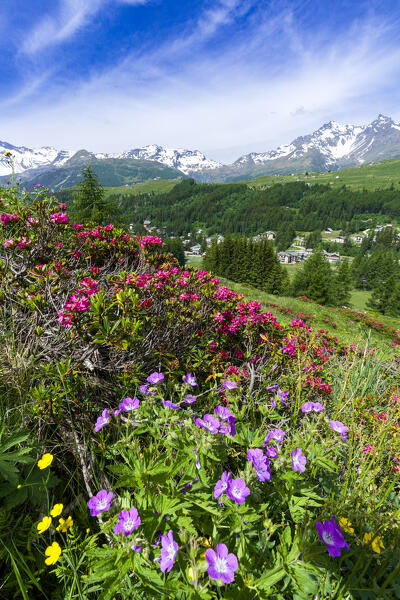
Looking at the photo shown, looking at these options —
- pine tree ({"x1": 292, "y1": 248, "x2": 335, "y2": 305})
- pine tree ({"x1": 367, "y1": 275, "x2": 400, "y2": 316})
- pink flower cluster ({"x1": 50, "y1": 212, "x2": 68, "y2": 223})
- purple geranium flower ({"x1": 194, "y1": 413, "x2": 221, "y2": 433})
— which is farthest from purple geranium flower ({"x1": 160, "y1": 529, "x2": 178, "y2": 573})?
pine tree ({"x1": 367, "y1": 275, "x2": 400, "y2": 316})

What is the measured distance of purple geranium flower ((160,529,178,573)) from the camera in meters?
1.30

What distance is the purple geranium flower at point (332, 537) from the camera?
1.45 meters

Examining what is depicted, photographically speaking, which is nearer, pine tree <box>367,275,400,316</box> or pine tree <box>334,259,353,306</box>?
pine tree <box>367,275,400,316</box>

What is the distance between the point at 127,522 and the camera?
1.45 metres

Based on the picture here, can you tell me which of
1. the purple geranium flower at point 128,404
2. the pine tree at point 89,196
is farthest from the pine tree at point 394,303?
the purple geranium flower at point 128,404

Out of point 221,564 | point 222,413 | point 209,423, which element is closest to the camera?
point 221,564

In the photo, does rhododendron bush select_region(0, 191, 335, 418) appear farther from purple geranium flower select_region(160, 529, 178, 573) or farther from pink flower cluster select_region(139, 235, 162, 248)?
purple geranium flower select_region(160, 529, 178, 573)

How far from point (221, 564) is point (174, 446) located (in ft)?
2.15

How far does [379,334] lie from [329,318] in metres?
2.99

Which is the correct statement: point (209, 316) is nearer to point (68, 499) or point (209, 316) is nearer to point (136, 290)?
point (136, 290)

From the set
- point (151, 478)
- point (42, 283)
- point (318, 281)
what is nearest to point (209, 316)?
point (42, 283)

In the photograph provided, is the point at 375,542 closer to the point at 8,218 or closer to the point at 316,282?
the point at 8,218

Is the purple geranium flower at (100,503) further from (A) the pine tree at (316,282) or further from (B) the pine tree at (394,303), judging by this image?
(B) the pine tree at (394,303)

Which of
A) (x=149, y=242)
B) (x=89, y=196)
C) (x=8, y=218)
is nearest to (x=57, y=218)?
(x=8, y=218)
